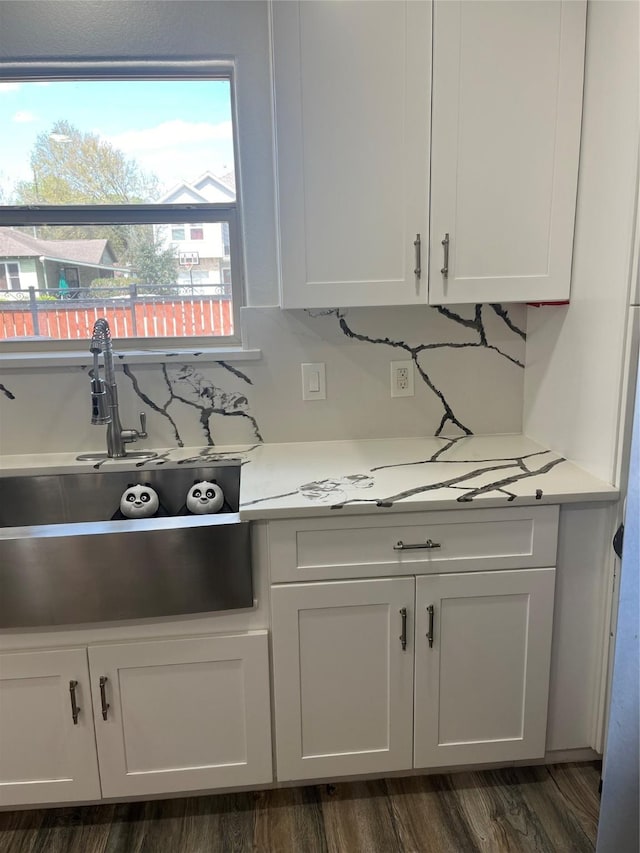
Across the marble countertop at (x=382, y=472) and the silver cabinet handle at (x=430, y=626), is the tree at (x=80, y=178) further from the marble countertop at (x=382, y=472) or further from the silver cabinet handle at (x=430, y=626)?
the silver cabinet handle at (x=430, y=626)

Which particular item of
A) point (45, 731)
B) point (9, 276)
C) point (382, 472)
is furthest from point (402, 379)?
point (45, 731)

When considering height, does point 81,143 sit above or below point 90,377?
above

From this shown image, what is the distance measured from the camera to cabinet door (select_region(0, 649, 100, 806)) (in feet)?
4.91

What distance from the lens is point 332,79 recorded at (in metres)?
1.61

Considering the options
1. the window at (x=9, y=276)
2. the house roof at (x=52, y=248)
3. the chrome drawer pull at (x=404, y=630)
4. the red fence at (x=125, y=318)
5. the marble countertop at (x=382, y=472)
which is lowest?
the chrome drawer pull at (x=404, y=630)

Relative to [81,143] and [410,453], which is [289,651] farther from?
[81,143]

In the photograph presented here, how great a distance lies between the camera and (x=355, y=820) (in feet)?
5.31

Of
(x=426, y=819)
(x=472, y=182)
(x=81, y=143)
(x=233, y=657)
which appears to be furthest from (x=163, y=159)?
(x=426, y=819)

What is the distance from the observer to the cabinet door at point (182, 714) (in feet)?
5.01

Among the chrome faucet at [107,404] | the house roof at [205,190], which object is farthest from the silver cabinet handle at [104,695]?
the house roof at [205,190]

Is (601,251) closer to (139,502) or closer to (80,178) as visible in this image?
(139,502)

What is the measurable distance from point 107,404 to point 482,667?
135 cm

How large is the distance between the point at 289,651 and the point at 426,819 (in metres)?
0.61

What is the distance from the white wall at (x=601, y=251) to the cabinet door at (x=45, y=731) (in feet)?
4.89
